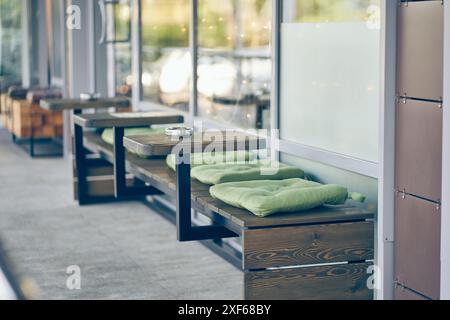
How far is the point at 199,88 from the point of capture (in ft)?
15.6

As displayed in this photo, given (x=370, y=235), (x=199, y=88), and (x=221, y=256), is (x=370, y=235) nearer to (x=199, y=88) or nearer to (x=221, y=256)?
(x=221, y=256)

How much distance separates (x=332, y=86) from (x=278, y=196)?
2.02 ft

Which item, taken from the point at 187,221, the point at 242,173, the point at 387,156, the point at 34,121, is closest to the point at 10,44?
the point at 34,121

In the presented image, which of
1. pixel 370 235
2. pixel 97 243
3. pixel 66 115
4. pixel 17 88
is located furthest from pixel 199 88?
pixel 17 88

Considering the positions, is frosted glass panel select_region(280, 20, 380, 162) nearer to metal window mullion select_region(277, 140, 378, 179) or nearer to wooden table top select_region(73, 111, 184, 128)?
metal window mullion select_region(277, 140, 378, 179)

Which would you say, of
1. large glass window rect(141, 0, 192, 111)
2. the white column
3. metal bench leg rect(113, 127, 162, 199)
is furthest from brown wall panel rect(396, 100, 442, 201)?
large glass window rect(141, 0, 192, 111)

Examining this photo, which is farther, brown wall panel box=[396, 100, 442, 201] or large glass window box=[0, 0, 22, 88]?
large glass window box=[0, 0, 22, 88]

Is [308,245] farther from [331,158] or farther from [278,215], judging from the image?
[331,158]

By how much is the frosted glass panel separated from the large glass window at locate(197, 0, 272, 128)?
446mm

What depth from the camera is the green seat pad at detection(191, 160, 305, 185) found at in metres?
3.49

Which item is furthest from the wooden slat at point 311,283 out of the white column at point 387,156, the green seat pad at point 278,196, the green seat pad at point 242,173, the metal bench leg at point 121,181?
the metal bench leg at point 121,181

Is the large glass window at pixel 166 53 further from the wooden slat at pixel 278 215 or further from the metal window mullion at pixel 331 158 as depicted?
the wooden slat at pixel 278 215

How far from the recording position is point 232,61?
507cm
